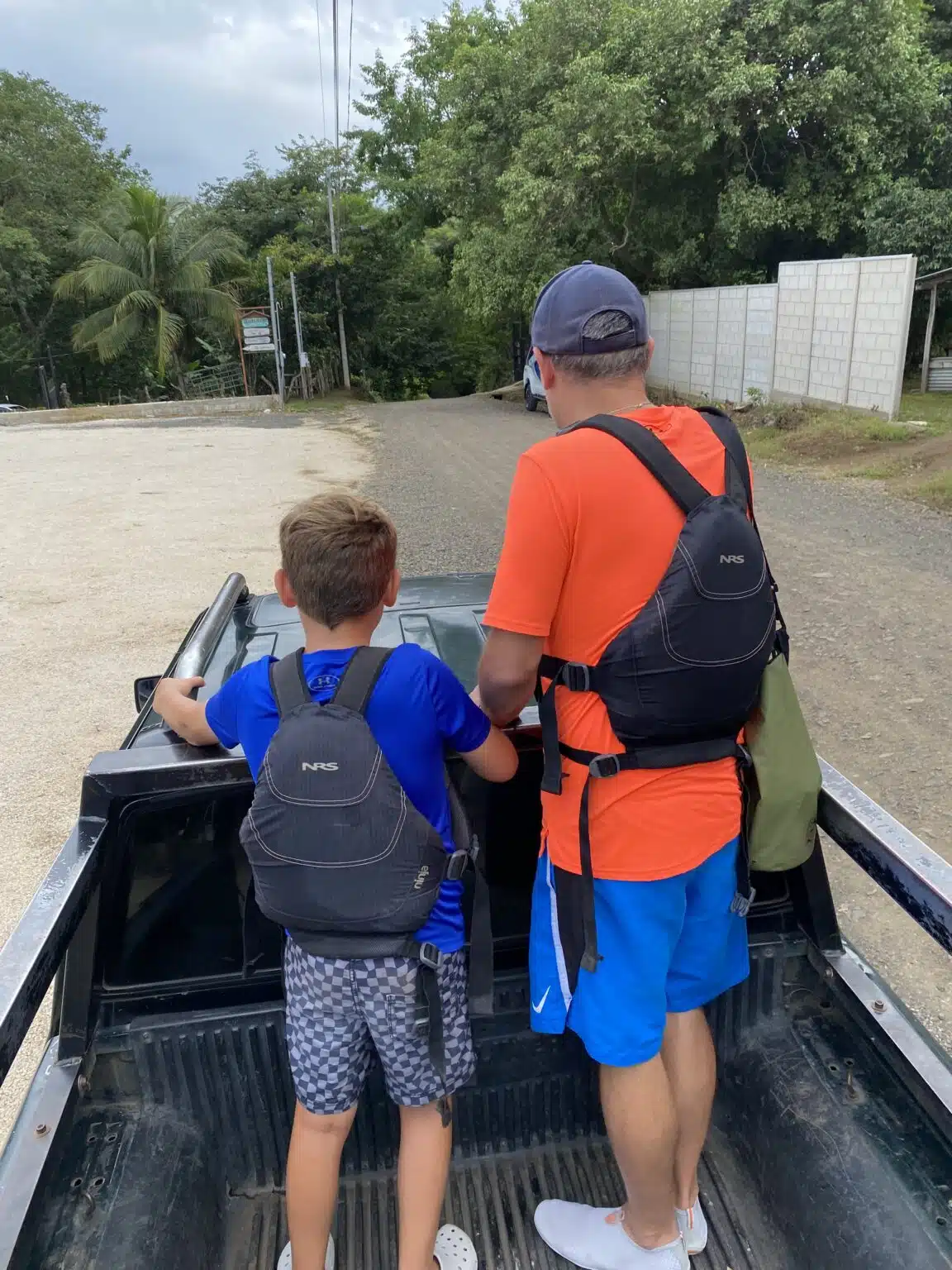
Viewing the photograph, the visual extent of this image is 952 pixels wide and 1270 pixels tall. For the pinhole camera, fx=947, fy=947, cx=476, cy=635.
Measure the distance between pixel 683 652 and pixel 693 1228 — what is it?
3.70 feet

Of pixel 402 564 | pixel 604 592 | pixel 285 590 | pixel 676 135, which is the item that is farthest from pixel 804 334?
pixel 285 590

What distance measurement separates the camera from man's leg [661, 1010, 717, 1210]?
5.66 ft

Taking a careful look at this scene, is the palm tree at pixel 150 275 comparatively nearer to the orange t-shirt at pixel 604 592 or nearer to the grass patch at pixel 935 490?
the grass patch at pixel 935 490

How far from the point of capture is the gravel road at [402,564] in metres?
3.97

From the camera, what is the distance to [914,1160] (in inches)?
60.6

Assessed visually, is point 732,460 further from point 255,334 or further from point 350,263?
point 350,263

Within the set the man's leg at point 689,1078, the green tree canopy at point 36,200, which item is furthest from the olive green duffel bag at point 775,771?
the green tree canopy at point 36,200

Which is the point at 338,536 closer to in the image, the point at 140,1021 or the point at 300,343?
the point at 140,1021

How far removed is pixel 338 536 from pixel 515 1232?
54.5 inches

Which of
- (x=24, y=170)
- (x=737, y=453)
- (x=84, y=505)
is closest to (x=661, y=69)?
(x=84, y=505)

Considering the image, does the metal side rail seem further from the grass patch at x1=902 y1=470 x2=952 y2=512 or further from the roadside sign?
Result: the roadside sign

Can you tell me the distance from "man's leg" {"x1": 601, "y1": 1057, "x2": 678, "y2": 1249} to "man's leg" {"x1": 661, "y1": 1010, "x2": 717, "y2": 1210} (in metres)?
0.04

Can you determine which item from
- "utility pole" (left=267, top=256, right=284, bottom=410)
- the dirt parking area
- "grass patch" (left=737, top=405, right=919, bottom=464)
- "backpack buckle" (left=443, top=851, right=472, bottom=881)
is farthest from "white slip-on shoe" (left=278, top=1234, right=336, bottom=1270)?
"utility pole" (left=267, top=256, right=284, bottom=410)

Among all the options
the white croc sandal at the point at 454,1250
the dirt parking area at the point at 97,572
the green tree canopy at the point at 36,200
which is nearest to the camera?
the white croc sandal at the point at 454,1250
